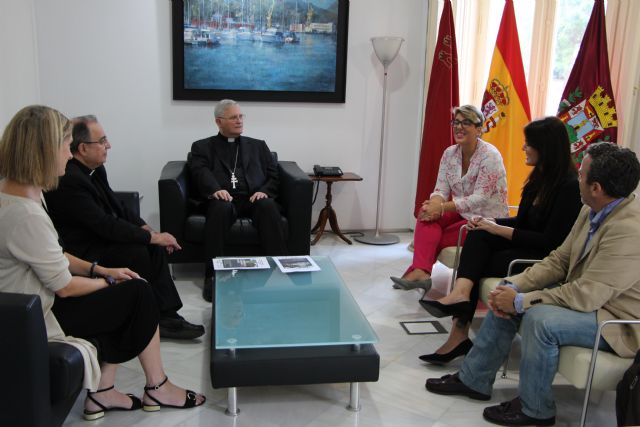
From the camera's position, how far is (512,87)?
15.7 feet

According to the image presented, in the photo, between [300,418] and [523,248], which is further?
[523,248]

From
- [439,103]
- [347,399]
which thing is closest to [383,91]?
[439,103]

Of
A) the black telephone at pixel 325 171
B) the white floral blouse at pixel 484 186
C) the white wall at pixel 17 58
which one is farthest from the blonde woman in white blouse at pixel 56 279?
the black telephone at pixel 325 171

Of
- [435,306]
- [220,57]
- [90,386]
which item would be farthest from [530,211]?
[220,57]

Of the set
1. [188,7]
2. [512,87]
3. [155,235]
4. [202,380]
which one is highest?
[188,7]

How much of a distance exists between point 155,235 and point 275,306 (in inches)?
34.8

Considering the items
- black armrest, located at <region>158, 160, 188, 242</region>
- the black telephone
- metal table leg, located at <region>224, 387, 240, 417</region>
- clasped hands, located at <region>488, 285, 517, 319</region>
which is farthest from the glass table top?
the black telephone

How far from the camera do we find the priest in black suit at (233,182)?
409 centimetres

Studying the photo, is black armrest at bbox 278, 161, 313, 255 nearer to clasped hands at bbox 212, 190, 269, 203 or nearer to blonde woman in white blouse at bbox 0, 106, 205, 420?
clasped hands at bbox 212, 190, 269, 203

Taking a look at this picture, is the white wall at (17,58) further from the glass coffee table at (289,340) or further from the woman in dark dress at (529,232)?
the woman in dark dress at (529,232)

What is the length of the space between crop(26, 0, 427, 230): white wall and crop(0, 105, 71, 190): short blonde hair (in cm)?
300

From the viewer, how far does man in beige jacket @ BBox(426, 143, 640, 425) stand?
2.27 meters

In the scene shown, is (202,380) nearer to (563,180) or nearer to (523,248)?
(523,248)

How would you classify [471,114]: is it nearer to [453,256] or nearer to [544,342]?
[453,256]
